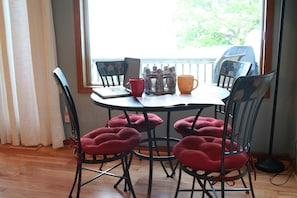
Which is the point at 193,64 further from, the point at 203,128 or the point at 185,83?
the point at 185,83

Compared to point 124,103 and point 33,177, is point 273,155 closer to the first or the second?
point 124,103

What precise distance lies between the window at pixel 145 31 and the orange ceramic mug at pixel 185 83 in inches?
46.7

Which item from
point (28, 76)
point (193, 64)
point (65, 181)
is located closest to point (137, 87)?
point (65, 181)

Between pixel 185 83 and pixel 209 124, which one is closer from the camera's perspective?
pixel 185 83

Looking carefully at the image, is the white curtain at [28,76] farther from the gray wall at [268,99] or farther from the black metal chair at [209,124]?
the black metal chair at [209,124]

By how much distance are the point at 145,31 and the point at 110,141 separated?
1.76 meters

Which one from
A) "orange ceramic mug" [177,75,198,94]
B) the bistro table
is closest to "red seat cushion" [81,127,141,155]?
the bistro table

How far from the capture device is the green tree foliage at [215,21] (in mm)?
3023

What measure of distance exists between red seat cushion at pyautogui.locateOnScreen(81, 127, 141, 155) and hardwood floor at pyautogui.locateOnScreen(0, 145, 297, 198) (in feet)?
→ 1.61

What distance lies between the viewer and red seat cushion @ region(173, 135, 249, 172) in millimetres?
1691

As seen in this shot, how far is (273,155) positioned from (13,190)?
229cm

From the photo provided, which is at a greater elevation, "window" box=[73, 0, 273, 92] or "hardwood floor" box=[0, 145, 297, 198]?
"window" box=[73, 0, 273, 92]

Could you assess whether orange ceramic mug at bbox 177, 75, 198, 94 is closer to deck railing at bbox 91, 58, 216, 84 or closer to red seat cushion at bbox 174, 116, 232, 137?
red seat cushion at bbox 174, 116, 232, 137

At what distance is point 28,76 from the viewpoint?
3260mm
